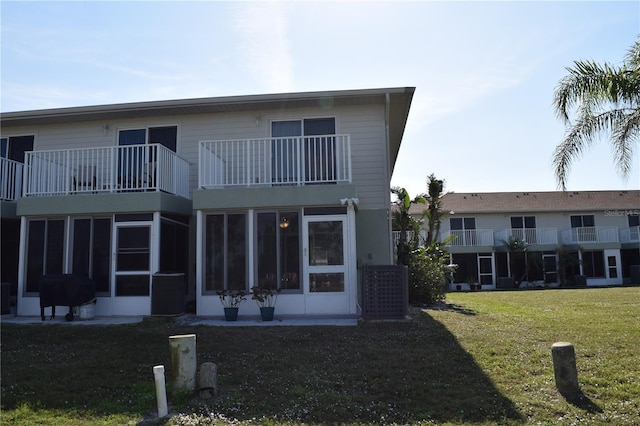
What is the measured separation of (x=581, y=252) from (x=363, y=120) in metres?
23.3

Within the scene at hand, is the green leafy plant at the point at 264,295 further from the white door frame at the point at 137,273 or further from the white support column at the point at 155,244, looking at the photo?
the white door frame at the point at 137,273

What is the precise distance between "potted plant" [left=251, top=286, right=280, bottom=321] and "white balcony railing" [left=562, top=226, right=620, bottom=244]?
2594 centimetres

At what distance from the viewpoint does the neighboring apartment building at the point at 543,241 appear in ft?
97.8

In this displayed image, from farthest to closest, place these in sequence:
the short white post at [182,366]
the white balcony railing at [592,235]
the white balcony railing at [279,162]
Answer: the white balcony railing at [592,235] → the white balcony railing at [279,162] → the short white post at [182,366]

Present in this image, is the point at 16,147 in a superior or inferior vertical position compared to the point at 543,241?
superior

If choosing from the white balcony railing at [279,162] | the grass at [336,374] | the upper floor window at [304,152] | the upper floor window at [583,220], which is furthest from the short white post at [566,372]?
the upper floor window at [583,220]

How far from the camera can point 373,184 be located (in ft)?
41.3

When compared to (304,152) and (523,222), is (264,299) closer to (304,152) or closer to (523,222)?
(304,152)

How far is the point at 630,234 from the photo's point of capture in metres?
30.8

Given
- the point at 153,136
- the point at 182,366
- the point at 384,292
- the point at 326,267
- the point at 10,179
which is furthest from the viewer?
the point at 153,136

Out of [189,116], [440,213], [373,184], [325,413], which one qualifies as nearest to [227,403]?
[325,413]

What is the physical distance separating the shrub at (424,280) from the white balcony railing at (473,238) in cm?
1583

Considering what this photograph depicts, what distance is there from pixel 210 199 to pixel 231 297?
7.51 feet

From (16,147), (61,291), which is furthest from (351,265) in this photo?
(16,147)
